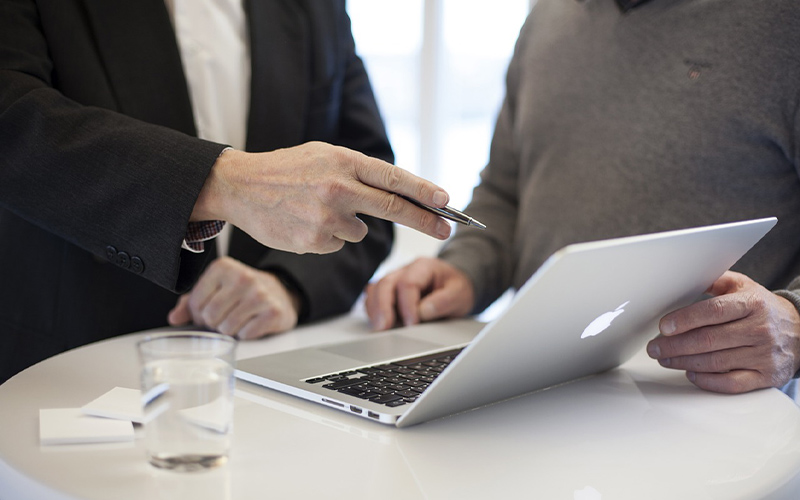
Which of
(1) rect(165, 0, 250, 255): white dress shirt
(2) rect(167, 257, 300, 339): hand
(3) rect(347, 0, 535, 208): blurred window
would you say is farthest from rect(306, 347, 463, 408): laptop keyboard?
(3) rect(347, 0, 535, 208): blurred window

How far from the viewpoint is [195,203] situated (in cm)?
91

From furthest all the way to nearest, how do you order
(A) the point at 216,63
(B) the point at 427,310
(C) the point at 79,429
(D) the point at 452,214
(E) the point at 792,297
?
(A) the point at 216,63, (B) the point at 427,310, (E) the point at 792,297, (D) the point at 452,214, (C) the point at 79,429

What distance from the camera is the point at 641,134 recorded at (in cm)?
130

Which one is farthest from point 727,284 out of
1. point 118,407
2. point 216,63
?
point 216,63

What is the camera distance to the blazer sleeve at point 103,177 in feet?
3.03

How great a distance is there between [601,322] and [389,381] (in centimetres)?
24

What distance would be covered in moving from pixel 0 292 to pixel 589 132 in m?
1.09

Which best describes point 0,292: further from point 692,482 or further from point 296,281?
point 692,482

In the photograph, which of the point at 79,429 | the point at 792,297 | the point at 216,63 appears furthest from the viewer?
the point at 216,63

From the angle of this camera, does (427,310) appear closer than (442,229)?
No

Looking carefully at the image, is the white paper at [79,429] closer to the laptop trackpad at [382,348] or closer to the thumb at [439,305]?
the laptop trackpad at [382,348]

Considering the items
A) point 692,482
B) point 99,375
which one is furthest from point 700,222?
point 99,375

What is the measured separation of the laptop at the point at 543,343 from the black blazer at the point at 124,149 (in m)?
0.26

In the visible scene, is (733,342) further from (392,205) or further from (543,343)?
(392,205)
